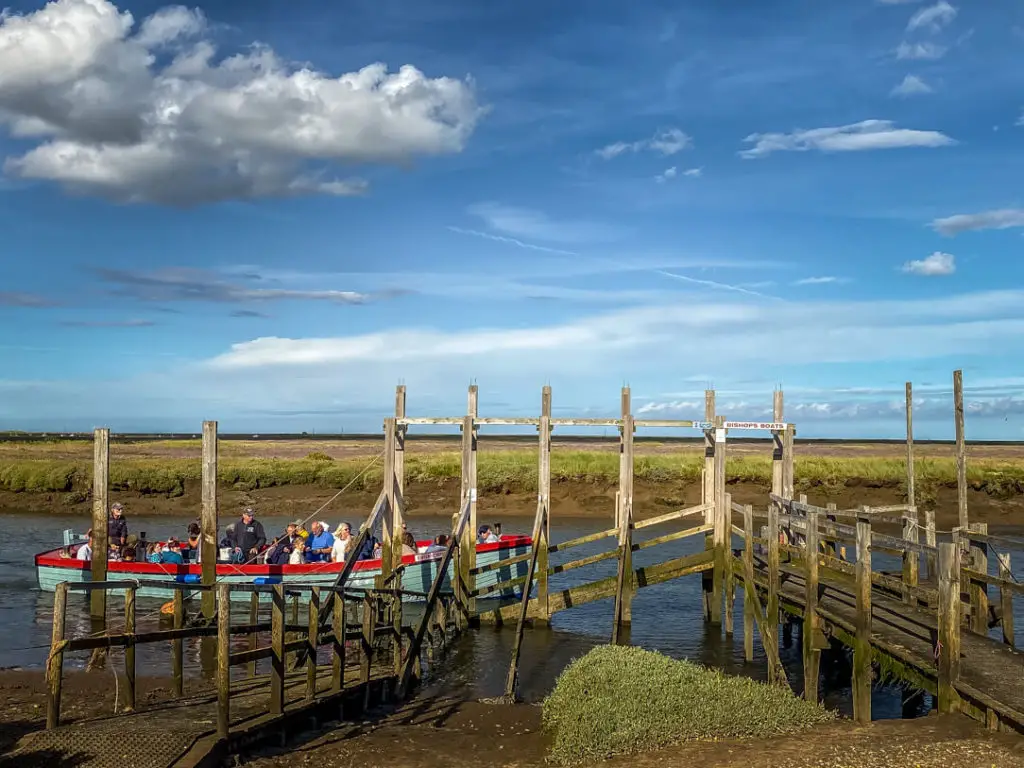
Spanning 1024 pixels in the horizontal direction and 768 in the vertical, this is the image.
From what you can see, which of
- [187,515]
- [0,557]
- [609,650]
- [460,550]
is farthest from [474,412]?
[187,515]

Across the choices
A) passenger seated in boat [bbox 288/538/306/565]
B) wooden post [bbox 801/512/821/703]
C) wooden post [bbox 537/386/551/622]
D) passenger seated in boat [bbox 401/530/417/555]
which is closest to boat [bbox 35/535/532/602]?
passenger seated in boat [bbox 401/530/417/555]

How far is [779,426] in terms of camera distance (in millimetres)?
22641

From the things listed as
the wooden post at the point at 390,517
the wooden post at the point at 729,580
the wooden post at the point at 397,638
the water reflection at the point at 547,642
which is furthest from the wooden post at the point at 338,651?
the wooden post at the point at 729,580

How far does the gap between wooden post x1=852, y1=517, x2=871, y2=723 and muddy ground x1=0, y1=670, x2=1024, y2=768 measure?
0.69 metres

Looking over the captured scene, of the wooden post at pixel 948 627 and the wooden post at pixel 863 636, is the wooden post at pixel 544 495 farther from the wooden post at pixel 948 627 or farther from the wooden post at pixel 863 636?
the wooden post at pixel 948 627

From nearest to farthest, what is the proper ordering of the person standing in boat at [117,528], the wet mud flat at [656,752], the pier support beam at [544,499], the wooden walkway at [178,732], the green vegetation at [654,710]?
the wet mud flat at [656,752] < the wooden walkway at [178,732] < the green vegetation at [654,710] < the pier support beam at [544,499] < the person standing in boat at [117,528]

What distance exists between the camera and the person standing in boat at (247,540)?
24953 millimetres

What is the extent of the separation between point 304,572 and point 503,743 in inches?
475

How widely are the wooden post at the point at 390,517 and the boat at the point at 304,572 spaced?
0.77m

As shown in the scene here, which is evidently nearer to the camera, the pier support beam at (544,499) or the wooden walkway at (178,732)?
the wooden walkway at (178,732)

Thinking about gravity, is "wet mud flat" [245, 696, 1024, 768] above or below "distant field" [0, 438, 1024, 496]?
below

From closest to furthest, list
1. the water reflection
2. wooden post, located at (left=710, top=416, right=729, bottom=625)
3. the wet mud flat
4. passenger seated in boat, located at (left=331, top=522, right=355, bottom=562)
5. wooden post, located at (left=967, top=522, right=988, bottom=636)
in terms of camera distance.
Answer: the wet mud flat
wooden post, located at (left=967, top=522, right=988, bottom=636)
the water reflection
wooden post, located at (left=710, top=416, right=729, bottom=625)
passenger seated in boat, located at (left=331, top=522, right=355, bottom=562)

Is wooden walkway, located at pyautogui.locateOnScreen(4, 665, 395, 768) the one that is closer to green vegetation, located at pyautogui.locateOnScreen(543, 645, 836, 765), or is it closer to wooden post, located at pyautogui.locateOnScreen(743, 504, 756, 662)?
green vegetation, located at pyautogui.locateOnScreen(543, 645, 836, 765)

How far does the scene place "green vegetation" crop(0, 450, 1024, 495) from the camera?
47562 millimetres
